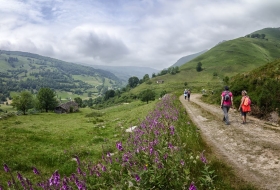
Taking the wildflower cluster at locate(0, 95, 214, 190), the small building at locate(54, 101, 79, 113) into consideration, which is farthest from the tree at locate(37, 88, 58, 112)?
the wildflower cluster at locate(0, 95, 214, 190)

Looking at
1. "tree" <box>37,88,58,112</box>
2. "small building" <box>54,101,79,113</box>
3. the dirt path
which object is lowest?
"small building" <box>54,101,79,113</box>

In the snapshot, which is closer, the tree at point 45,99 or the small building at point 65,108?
the tree at point 45,99

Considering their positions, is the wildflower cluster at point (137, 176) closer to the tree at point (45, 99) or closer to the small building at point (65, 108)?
the tree at point (45, 99)

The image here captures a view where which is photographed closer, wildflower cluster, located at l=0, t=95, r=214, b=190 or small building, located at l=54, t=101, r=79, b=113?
wildflower cluster, located at l=0, t=95, r=214, b=190

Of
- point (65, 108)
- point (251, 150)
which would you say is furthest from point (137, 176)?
point (65, 108)

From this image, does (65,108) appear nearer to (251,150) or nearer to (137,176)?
(251,150)

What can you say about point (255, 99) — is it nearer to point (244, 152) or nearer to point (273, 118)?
point (273, 118)

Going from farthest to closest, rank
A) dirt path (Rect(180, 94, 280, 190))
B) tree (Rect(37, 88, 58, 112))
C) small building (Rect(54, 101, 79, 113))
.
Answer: small building (Rect(54, 101, 79, 113))
tree (Rect(37, 88, 58, 112))
dirt path (Rect(180, 94, 280, 190))

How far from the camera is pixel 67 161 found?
13.1 metres

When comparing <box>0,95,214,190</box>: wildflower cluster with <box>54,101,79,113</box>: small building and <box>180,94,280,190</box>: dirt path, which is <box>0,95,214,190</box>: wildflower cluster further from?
<box>54,101,79,113</box>: small building

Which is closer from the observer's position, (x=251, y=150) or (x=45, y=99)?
(x=251, y=150)

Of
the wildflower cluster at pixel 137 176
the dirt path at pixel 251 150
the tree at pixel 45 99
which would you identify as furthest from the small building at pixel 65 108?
the wildflower cluster at pixel 137 176

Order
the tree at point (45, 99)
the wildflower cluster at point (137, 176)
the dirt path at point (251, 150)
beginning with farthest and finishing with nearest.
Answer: the tree at point (45, 99), the dirt path at point (251, 150), the wildflower cluster at point (137, 176)

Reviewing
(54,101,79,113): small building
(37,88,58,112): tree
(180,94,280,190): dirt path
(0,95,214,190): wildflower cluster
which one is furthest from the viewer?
(54,101,79,113): small building
